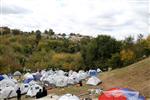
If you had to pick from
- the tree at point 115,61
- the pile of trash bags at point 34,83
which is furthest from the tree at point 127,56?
the pile of trash bags at point 34,83

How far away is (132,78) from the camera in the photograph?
51312 mm

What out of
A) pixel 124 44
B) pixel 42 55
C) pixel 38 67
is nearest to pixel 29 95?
pixel 124 44

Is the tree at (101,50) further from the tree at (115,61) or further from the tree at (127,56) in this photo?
the tree at (127,56)

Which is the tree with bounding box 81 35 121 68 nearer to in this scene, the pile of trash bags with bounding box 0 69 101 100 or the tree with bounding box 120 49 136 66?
the tree with bounding box 120 49 136 66

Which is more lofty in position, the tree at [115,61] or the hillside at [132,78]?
the hillside at [132,78]

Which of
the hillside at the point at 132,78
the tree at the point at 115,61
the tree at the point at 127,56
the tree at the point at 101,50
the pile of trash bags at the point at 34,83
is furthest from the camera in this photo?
the tree at the point at 101,50

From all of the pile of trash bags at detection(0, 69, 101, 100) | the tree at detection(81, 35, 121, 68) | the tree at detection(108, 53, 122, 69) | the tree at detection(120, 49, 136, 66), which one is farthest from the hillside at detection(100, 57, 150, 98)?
the tree at detection(81, 35, 121, 68)

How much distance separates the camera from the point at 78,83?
58.3 meters

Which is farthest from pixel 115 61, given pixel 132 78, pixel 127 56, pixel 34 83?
pixel 34 83

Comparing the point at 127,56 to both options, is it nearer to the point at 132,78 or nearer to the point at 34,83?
the point at 132,78

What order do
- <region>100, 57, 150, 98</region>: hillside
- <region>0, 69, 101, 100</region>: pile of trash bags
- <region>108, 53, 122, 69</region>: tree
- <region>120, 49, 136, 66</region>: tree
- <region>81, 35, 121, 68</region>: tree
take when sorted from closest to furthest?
<region>0, 69, 101, 100</region>: pile of trash bags → <region>100, 57, 150, 98</region>: hillside → <region>120, 49, 136, 66</region>: tree → <region>108, 53, 122, 69</region>: tree → <region>81, 35, 121, 68</region>: tree

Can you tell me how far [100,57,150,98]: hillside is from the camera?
1836 inches

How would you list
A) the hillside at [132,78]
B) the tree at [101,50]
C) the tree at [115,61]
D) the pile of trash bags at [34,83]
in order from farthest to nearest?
the tree at [101,50], the tree at [115,61], the hillside at [132,78], the pile of trash bags at [34,83]

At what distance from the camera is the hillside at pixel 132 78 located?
46.6 metres
